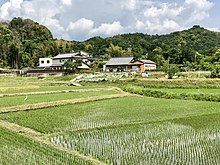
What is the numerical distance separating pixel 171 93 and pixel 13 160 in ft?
63.3

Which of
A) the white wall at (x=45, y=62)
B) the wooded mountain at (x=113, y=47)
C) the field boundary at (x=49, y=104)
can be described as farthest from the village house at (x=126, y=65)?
the field boundary at (x=49, y=104)

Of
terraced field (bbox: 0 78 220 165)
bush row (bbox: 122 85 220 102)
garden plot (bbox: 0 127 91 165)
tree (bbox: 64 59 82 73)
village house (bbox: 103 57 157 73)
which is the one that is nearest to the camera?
garden plot (bbox: 0 127 91 165)

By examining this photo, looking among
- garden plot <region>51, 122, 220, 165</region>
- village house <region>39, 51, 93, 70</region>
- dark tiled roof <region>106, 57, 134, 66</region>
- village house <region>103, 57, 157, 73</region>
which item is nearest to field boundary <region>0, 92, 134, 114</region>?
A: garden plot <region>51, 122, 220, 165</region>

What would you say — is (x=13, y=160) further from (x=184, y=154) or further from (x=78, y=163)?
(x=184, y=154)

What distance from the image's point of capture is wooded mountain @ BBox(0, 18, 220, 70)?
57.1m

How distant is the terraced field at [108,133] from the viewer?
10.0 meters

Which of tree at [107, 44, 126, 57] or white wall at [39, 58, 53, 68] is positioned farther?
tree at [107, 44, 126, 57]

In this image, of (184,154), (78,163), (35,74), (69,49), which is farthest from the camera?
(69,49)

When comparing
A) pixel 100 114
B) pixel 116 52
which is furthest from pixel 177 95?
pixel 116 52

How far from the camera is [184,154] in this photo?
10.5 meters

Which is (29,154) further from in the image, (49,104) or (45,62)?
(45,62)

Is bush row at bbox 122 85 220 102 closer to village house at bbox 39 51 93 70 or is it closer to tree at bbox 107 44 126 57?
village house at bbox 39 51 93 70

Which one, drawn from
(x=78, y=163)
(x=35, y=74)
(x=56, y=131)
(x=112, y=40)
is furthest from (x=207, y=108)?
(x=112, y=40)

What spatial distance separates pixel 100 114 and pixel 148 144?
723 centimetres
